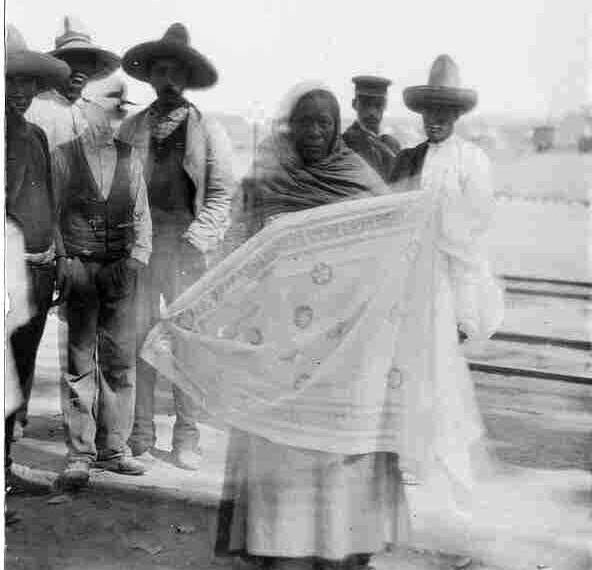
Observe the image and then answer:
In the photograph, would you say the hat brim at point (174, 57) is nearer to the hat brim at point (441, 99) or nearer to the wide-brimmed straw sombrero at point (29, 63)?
the wide-brimmed straw sombrero at point (29, 63)

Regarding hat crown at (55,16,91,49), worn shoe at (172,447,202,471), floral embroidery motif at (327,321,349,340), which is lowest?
worn shoe at (172,447,202,471)

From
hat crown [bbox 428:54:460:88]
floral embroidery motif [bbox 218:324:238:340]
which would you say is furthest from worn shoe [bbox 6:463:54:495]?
hat crown [bbox 428:54:460:88]

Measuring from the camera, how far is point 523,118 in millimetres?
3768

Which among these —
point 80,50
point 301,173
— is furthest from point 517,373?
point 80,50

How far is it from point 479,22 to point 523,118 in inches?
14.1

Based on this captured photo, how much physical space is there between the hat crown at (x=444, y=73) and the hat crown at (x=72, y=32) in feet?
3.96

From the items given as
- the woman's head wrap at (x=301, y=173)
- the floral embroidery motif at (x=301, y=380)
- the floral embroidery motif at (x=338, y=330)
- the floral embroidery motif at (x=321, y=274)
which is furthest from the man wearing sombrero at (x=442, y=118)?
the floral embroidery motif at (x=301, y=380)

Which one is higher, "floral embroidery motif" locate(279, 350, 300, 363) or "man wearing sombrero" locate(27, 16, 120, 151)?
"man wearing sombrero" locate(27, 16, 120, 151)

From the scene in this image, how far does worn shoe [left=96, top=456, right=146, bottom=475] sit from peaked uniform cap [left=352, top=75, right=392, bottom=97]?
1.57 meters

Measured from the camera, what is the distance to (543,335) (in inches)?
157

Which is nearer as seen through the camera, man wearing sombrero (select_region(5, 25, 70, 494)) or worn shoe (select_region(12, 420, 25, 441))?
man wearing sombrero (select_region(5, 25, 70, 494))

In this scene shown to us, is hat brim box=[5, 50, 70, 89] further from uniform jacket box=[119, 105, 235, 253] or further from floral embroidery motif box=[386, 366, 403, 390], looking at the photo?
floral embroidery motif box=[386, 366, 403, 390]

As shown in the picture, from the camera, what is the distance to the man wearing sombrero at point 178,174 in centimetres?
385

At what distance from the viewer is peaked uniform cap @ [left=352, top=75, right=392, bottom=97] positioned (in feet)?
12.3
